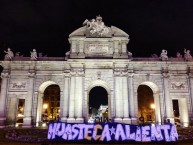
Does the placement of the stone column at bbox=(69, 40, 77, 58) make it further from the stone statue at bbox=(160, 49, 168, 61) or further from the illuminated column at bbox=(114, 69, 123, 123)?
the stone statue at bbox=(160, 49, 168, 61)

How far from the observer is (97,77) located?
33.3 metres

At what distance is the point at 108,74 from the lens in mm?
33562

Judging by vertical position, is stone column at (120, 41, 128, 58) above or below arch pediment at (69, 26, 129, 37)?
below

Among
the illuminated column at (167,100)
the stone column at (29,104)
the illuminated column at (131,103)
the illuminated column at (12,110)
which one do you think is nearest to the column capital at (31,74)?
the stone column at (29,104)

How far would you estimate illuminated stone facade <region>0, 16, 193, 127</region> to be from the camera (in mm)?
32469

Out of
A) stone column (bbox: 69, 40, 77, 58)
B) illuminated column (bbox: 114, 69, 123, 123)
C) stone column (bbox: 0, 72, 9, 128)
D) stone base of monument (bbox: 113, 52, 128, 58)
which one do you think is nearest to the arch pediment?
stone column (bbox: 69, 40, 77, 58)

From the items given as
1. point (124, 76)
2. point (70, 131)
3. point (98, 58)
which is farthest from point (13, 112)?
point (70, 131)

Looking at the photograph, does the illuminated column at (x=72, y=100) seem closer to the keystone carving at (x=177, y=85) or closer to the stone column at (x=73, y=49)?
the stone column at (x=73, y=49)

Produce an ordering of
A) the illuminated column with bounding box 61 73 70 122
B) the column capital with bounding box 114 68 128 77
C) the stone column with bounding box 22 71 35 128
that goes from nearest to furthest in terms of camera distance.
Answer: the stone column with bounding box 22 71 35 128 → the illuminated column with bounding box 61 73 70 122 → the column capital with bounding box 114 68 128 77

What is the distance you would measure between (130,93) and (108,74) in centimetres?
444

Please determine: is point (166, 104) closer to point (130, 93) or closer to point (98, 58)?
point (130, 93)

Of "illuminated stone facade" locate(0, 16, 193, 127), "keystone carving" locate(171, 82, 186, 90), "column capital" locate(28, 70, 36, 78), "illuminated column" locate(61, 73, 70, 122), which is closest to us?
"illuminated column" locate(61, 73, 70, 122)

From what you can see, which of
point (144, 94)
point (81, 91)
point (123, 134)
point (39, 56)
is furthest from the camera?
point (144, 94)

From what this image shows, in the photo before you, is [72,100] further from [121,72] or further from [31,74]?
[121,72]
